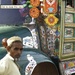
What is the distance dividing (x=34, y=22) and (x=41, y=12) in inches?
8.0

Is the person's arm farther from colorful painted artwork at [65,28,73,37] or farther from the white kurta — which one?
colorful painted artwork at [65,28,73,37]

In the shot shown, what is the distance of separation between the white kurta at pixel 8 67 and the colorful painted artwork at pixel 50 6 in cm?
233

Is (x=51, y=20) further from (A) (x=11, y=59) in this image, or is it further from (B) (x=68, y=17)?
(A) (x=11, y=59)

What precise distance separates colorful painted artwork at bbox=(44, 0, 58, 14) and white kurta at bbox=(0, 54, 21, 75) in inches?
91.6

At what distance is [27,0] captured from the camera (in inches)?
207

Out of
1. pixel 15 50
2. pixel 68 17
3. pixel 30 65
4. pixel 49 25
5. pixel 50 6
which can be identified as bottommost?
pixel 30 65

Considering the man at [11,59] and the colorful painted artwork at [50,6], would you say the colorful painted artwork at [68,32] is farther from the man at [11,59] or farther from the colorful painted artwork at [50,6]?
the man at [11,59]

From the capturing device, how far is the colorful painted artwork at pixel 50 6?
17.1ft

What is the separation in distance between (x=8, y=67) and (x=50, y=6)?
2458 mm

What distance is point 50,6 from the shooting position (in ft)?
17.1

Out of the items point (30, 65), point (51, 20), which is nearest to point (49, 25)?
point (51, 20)

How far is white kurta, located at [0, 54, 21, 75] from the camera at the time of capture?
2900mm

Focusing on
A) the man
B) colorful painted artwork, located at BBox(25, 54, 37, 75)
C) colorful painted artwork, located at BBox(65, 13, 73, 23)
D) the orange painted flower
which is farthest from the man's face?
colorful painted artwork, located at BBox(65, 13, 73, 23)

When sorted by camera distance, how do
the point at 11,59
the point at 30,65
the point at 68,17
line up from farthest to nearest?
1. the point at 68,17
2. the point at 30,65
3. the point at 11,59
